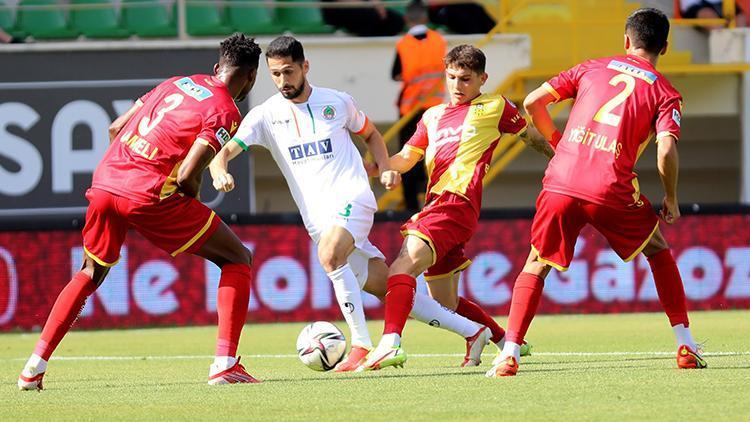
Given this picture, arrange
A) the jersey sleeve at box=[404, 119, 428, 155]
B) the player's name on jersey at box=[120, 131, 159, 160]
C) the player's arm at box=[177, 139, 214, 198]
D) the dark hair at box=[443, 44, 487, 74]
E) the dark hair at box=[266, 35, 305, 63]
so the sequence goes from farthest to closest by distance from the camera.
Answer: the jersey sleeve at box=[404, 119, 428, 155], the dark hair at box=[443, 44, 487, 74], the dark hair at box=[266, 35, 305, 63], the player's name on jersey at box=[120, 131, 159, 160], the player's arm at box=[177, 139, 214, 198]

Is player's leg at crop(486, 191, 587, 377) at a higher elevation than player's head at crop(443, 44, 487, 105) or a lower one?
lower

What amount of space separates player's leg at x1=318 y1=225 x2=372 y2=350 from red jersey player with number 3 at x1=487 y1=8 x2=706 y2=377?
1060mm

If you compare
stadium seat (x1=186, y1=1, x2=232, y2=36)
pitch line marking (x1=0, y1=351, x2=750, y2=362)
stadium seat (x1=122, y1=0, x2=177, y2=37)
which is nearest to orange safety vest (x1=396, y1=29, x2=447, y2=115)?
stadium seat (x1=186, y1=1, x2=232, y2=36)

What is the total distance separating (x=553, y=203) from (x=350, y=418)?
2.05 m

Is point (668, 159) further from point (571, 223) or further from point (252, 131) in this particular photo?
point (252, 131)

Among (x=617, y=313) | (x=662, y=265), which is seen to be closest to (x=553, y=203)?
(x=662, y=265)

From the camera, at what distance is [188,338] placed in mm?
12641

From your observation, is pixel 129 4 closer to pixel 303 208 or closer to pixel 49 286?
pixel 49 286

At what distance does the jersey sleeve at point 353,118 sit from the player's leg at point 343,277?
677 millimetres

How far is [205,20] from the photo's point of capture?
1698cm

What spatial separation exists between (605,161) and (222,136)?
2.01 meters

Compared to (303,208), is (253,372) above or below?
below

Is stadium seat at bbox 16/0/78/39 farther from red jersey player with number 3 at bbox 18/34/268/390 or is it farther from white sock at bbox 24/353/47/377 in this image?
white sock at bbox 24/353/47/377

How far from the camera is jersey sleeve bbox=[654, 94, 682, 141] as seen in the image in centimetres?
707
